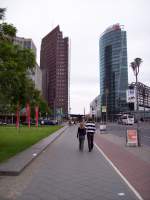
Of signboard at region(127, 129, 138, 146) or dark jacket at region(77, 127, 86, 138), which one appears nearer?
dark jacket at region(77, 127, 86, 138)

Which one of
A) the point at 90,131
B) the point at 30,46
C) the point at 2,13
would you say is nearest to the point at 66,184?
the point at 90,131

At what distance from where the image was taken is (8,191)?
8.70m

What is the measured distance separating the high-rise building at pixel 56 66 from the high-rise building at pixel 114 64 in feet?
66.0

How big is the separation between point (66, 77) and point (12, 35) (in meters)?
155

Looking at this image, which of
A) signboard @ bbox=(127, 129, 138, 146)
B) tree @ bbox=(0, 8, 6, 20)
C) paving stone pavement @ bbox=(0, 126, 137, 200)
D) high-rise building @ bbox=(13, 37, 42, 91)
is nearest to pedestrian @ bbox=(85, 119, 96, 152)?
signboard @ bbox=(127, 129, 138, 146)

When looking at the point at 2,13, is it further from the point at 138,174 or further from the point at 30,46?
the point at 30,46

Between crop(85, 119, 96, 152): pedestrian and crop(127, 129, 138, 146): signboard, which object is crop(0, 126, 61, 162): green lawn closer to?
crop(85, 119, 96, 152): pedestrian

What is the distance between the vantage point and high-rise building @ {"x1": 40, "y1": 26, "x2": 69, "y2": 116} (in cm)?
17450

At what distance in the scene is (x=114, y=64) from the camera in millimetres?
141500

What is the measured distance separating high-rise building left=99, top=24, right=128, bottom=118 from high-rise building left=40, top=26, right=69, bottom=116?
20128 mm

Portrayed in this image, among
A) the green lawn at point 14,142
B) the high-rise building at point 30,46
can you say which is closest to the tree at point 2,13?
the high-rise building at point 30,46

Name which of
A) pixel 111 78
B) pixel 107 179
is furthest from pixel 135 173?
pixel 111 78

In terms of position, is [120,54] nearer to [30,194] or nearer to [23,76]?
[23,76]

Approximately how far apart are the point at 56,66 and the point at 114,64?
1541 inches
